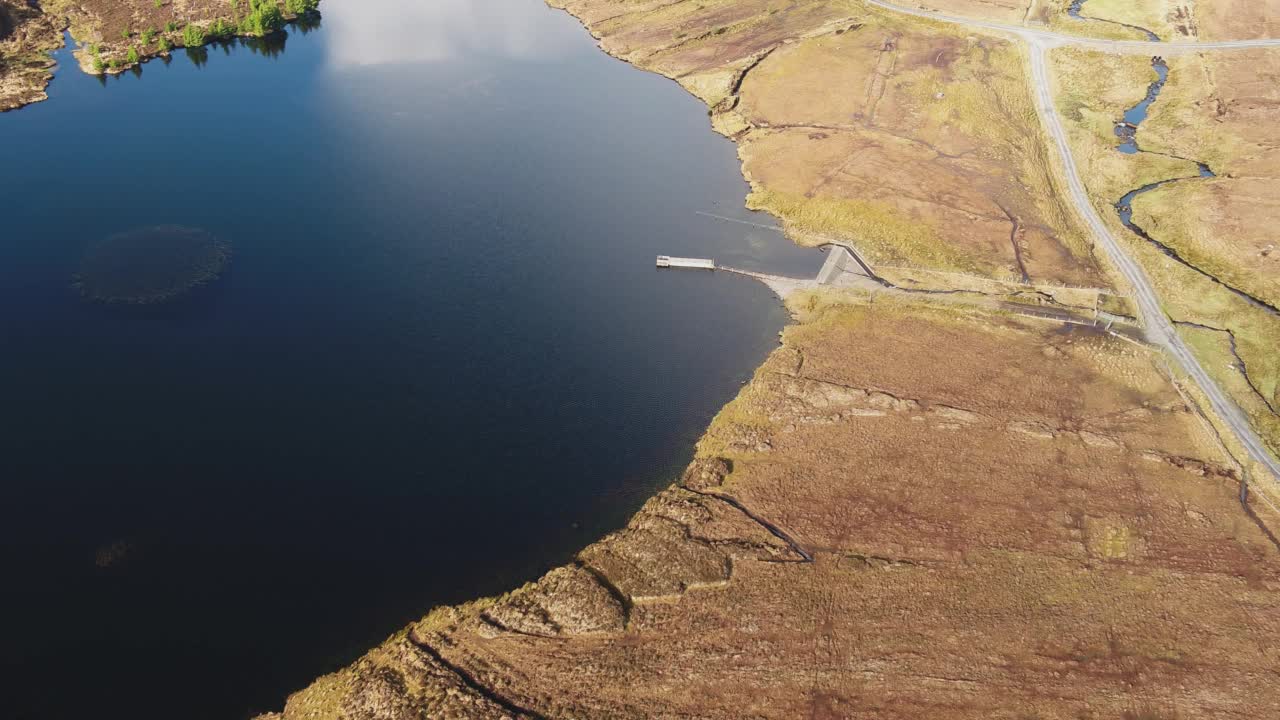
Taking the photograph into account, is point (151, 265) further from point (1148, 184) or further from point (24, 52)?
point (1148, 184)

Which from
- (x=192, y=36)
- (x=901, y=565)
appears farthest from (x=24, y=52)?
(x=901, y=565)

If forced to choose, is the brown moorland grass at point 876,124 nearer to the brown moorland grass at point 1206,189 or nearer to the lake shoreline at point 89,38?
the brown moorland grass at point 1206,189

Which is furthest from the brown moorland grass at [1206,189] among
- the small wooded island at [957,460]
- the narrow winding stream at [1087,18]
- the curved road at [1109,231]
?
the narrow winding stream at [1087,18]

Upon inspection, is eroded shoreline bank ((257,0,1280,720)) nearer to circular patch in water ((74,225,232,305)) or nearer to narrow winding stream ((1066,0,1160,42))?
circular patch in water ((74,225,232,305))

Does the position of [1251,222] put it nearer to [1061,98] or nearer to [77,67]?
[1061,98]

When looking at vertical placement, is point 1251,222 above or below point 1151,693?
above

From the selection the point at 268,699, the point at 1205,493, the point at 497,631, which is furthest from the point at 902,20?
the point at 268,699

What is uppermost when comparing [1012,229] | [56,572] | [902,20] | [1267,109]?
[902,20]
